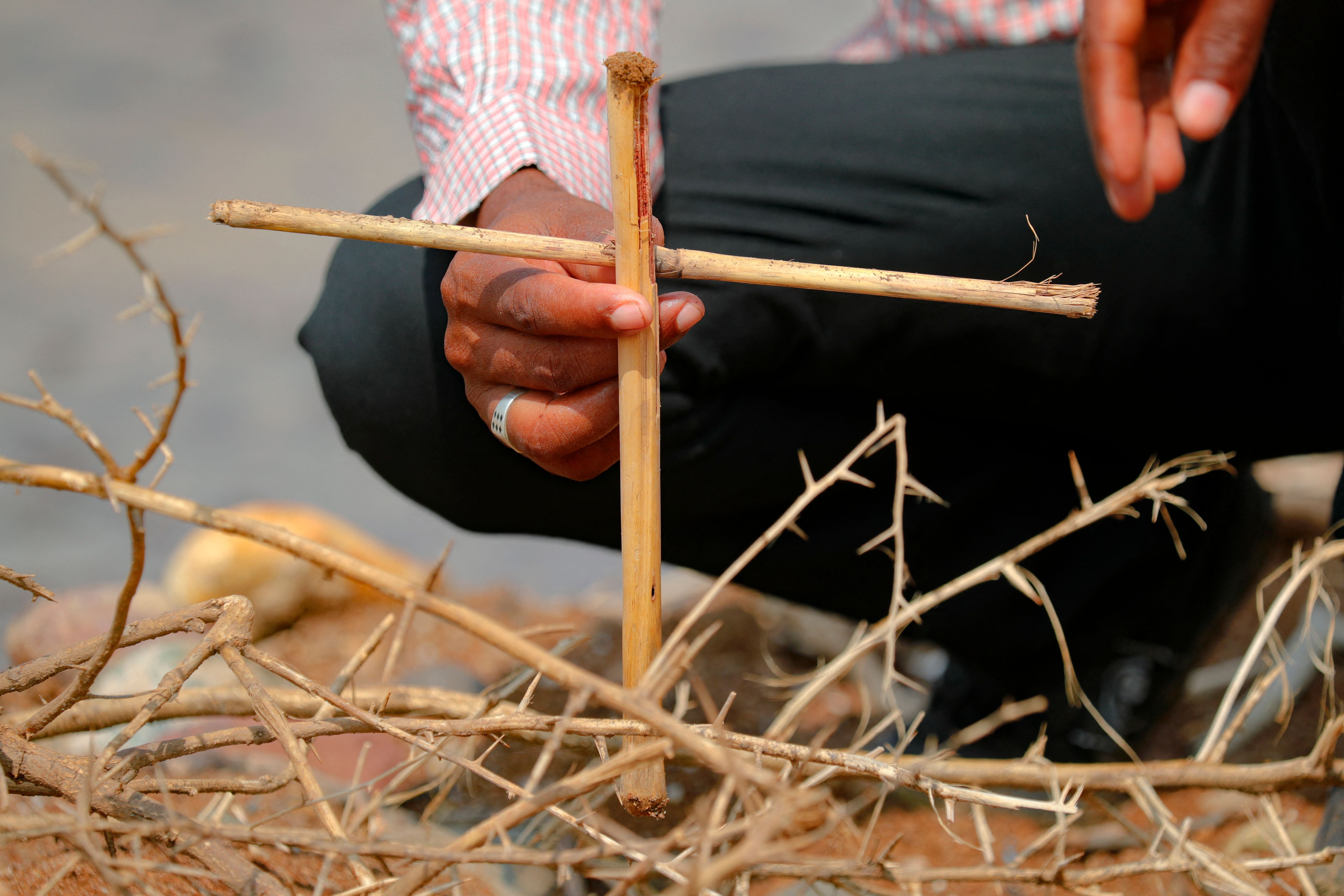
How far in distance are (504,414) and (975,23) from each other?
94 centimetres

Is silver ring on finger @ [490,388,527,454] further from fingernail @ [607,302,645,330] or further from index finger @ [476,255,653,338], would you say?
fingernail @ [607,302,645,330]

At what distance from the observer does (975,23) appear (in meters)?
1.25

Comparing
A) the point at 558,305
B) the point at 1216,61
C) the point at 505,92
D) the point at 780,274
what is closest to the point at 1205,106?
the point at 1216,61

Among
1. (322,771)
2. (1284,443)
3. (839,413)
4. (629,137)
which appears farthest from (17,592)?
(1284,443)

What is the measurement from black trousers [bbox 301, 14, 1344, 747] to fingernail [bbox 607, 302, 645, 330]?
0.46 meters

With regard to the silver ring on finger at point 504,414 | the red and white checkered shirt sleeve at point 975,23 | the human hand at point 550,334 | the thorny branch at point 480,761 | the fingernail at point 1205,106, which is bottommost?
the thorny branch at point 480,761

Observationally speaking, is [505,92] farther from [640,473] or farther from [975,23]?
[975,23]

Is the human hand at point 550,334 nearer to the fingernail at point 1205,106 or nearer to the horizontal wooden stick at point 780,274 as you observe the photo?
the horizontal wooden stick at point 780,274

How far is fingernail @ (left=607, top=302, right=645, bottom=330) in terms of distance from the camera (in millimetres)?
557

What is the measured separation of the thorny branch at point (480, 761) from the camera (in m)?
0.44

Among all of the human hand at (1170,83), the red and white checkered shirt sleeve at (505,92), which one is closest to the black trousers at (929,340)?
the red and white checkered shirt sleeve at (505,92)

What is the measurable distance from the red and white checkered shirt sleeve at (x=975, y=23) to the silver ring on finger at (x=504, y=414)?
0.75 metres

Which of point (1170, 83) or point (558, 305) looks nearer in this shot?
point (558, 305)

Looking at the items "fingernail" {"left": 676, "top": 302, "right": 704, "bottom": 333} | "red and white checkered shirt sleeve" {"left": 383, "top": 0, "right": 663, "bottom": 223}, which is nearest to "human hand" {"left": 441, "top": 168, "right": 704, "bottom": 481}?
"fingernail" {"left": 676, "top": 302, "right": 704, "bottom": 333}
